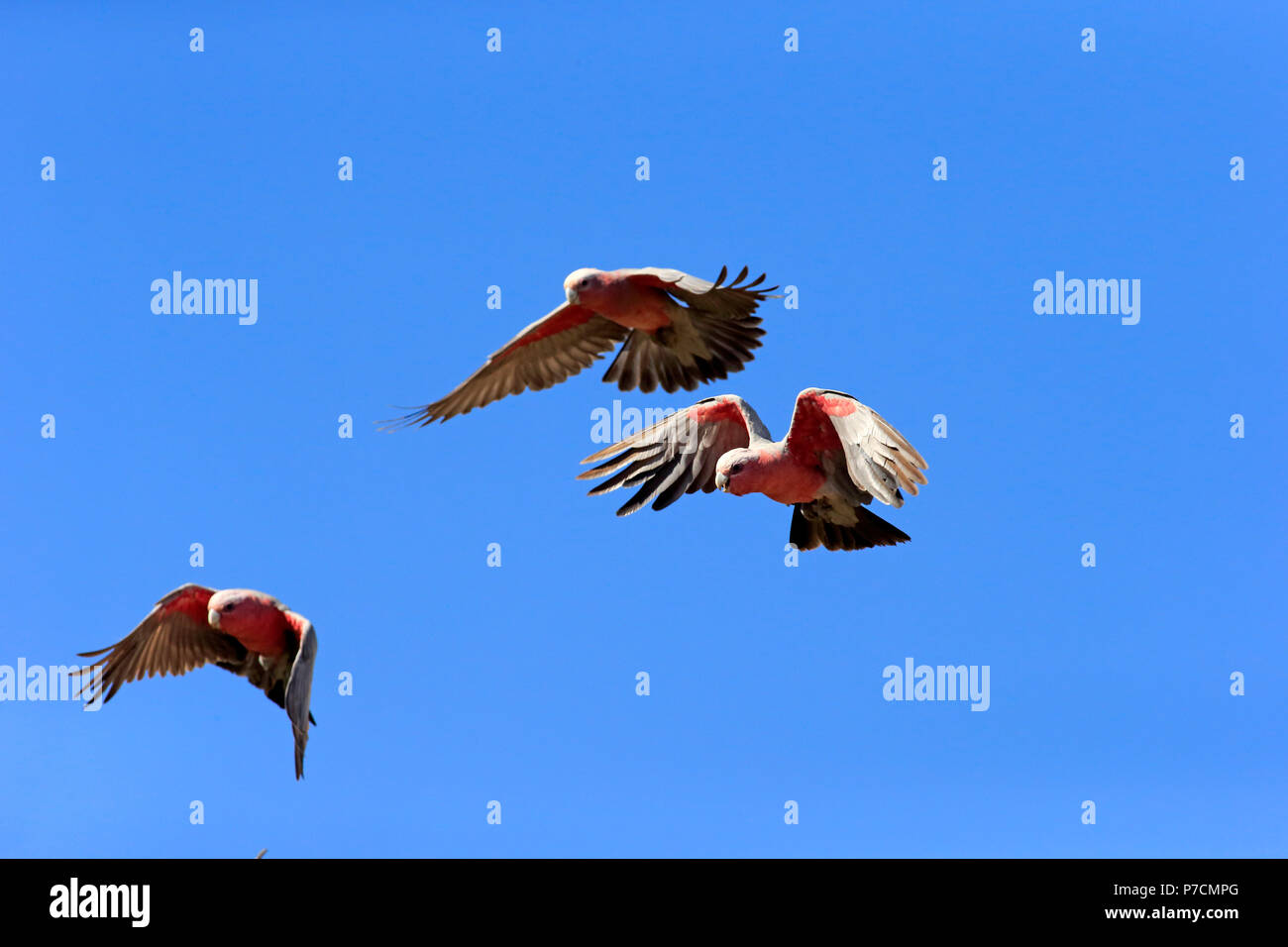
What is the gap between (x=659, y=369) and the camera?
15.2 meters

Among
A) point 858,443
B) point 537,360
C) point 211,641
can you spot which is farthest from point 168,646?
point 858,443

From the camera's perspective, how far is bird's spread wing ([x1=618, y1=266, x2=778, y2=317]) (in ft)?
46.2

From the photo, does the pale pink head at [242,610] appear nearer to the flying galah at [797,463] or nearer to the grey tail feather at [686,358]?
the flying galah at [797,463]

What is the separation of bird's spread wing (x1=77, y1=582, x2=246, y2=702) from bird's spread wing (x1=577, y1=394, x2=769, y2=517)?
4.67 m

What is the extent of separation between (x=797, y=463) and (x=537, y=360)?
4323 millimetres

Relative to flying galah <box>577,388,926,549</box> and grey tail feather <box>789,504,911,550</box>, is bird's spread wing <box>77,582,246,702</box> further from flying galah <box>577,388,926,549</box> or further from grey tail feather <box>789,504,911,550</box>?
grey tail feather <box>789,504,911,550</box>

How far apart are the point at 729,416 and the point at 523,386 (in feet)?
10.5

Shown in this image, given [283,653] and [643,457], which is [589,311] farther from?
[283,653]

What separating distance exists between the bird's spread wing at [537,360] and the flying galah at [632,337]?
12mm

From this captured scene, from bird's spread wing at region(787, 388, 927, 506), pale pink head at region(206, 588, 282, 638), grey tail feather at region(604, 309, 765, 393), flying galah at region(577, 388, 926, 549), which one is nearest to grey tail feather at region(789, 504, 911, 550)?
flying galah at region(577, 388, 926, 549)

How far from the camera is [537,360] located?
637 inches

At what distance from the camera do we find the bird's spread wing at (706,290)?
46.2 ft
